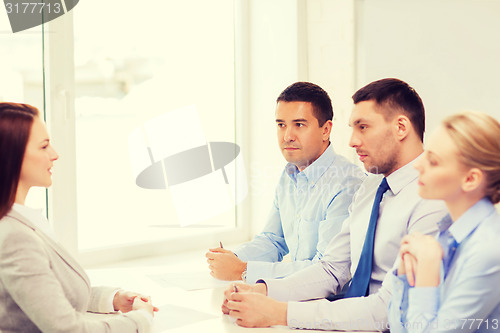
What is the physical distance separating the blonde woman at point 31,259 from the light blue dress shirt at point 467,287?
2.29 feet

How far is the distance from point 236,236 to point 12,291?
2.09m

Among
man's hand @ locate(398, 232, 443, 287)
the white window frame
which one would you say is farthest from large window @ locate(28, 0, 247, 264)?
man's hand @ locate(398, 232, 443, 287)

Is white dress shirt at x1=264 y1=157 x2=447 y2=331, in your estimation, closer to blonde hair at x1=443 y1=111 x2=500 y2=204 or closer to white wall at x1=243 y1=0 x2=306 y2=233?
blonde hair at x1=443 y1=111 x2=500 y2=204

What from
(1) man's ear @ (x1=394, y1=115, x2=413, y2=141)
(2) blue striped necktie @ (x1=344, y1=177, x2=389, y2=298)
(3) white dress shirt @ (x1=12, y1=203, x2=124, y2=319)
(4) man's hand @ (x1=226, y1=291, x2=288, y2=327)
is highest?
(1) man's ear @ (x1=394, y1=115, x2=413, y2=141)

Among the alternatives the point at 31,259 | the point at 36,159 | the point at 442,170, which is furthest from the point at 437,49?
the point at 31,259

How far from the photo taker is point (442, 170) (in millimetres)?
1329

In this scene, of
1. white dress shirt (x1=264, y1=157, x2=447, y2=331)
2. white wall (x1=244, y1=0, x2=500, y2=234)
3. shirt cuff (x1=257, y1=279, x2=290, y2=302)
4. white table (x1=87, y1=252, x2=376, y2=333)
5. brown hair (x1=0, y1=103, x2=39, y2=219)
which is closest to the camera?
brown hair (x1=0, y1=103, x2=39, y2=219)

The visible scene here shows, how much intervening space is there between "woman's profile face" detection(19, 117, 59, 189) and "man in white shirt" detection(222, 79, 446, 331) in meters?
0.65

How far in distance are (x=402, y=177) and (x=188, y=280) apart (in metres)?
0.95

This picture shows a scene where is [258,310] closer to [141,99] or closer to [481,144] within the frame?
[481,144]

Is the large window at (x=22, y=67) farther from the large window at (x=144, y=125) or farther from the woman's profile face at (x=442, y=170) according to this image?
the woman's profile face at (x=442, y=170)

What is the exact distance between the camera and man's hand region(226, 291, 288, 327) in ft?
5.64

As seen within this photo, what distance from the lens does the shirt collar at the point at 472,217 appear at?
1.33 m

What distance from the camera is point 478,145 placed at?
4.22 ft
